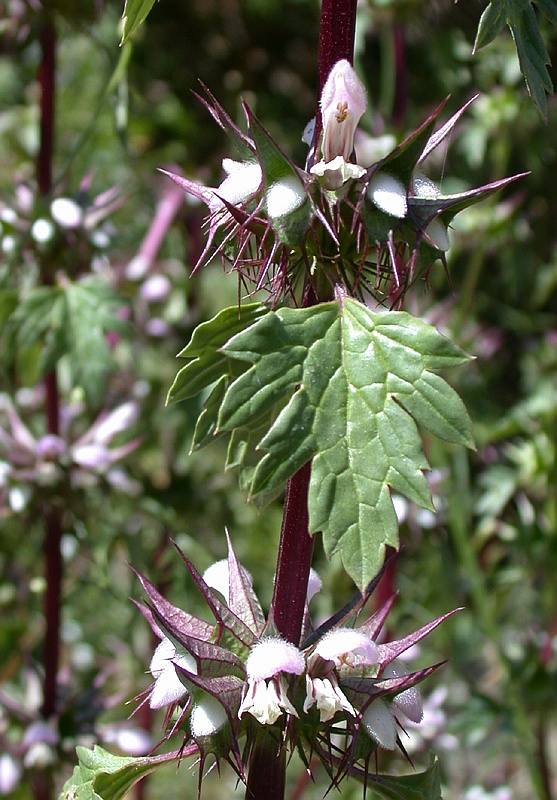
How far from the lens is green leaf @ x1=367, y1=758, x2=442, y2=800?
0.84 m

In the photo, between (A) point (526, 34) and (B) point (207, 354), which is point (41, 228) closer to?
(B) point (207, 354)

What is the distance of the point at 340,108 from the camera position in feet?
→ 2.43

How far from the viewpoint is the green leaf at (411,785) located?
0.84 m

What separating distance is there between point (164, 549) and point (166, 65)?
5.56ft

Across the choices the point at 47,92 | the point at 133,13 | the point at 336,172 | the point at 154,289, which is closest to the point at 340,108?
the point at 336,172

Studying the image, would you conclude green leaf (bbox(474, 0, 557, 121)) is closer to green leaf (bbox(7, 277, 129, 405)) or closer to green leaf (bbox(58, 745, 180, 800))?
green leaf (bbox(58, 745, 180, 800))

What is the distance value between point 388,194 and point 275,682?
384 mm

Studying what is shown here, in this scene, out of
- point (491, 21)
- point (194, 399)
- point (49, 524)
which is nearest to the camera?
point (491, 21)

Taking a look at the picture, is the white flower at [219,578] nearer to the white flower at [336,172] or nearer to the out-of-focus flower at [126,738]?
the white flower at [336,172]

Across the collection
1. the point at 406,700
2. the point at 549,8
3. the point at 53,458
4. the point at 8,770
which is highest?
the point at 549,8

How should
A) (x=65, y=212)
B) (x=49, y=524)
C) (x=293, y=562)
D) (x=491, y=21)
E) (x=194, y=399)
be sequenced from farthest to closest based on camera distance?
(x=194, y=399)
(x=49, y=524)
(x=65, y=212)
(x=293, y=562)
(x=491, y=21)

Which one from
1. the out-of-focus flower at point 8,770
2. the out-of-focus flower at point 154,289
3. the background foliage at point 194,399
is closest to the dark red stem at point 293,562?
the background foliage at point 194,399

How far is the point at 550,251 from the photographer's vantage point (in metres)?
3.38

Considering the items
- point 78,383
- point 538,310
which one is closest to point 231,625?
point 78,383
